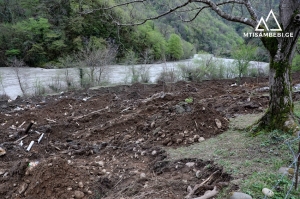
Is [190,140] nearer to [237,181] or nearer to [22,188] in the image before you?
[237,181]

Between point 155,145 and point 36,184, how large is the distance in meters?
2.35

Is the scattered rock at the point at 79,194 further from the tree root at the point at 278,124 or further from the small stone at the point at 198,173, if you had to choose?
the tree root at the point at 278,124

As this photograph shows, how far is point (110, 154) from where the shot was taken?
4938 millimetres

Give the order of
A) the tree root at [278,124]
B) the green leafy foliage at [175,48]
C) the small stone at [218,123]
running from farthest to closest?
the green leafy foliage at [175,48]
the small stone at [218,123]
the tree root at [278,124]

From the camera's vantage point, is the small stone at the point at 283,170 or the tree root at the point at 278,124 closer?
the small stone at the point at 283,170

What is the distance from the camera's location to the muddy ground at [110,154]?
127 inches

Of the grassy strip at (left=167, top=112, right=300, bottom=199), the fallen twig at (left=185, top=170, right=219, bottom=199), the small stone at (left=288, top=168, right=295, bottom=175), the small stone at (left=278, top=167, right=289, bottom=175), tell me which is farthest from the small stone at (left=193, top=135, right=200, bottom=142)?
the small stone at (left=288, top=168, right=295, bottom=175)

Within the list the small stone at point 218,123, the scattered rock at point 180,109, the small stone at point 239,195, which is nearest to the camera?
the small stone at point 239,195

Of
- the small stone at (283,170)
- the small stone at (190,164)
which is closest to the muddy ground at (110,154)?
the small stone at (190,164)

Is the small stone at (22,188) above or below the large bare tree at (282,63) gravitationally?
below

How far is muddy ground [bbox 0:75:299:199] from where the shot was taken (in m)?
3.21

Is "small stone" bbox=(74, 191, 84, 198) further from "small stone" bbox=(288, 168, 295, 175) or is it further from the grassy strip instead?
"small stone" bbox=(288, 168, 295, 175)

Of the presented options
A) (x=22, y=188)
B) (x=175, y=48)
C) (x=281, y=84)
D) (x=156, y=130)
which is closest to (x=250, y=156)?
(x=281, y=84)

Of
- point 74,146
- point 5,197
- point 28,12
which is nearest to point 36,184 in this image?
point 5,197
